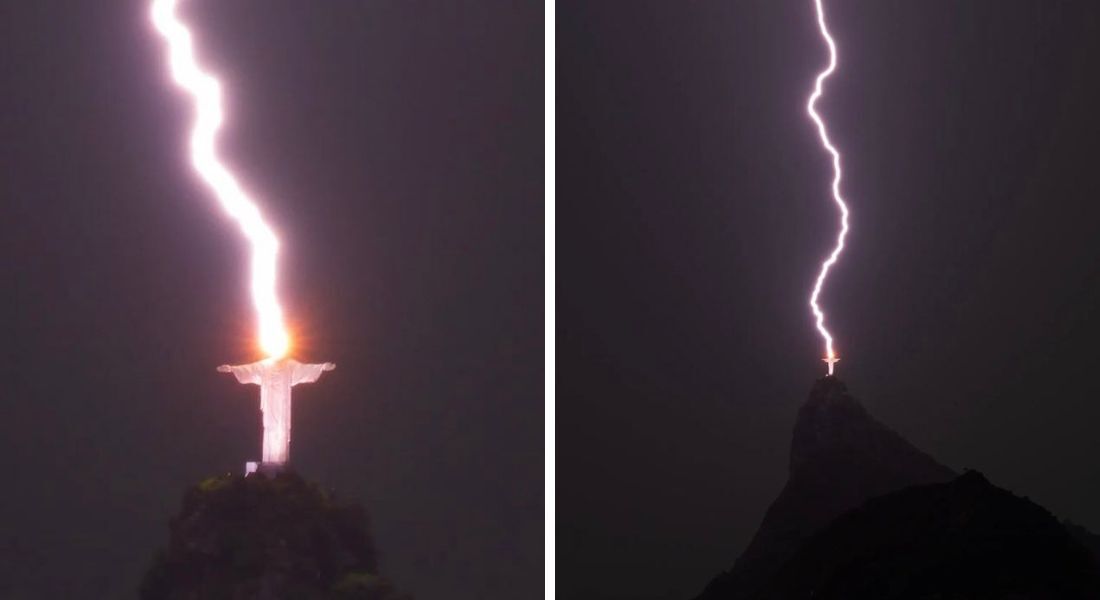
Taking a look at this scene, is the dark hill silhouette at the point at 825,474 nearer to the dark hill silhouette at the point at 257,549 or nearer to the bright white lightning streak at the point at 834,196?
the bright white lightning streak at the point at 834,196

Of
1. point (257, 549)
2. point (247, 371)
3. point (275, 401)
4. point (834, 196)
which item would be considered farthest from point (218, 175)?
point (834, 196)

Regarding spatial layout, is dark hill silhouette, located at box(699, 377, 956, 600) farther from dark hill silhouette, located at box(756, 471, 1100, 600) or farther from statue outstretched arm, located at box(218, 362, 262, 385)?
statue outstretched arm, located at box(218, 362, 262, 385)

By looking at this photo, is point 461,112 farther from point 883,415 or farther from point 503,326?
point 883,415

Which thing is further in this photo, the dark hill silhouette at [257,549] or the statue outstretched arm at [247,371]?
the statue outstretched arm at [247,371]

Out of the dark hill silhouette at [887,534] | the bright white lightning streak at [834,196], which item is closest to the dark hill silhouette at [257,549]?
the dark hill silhouette at [887,534]

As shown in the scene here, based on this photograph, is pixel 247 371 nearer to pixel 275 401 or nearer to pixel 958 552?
pixel 275 401

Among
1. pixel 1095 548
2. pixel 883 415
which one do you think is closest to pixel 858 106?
pixel 883 415
